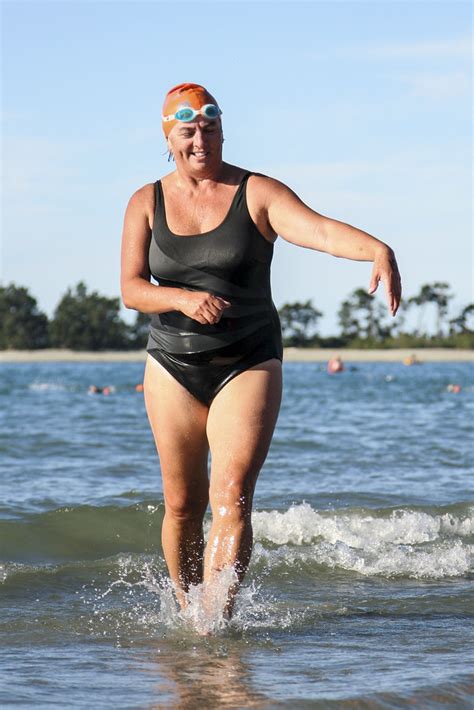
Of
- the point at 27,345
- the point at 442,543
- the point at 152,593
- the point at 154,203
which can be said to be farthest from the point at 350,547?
the point at 27,345

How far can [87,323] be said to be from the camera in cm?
12725

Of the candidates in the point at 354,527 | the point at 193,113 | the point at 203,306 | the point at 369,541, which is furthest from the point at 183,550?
the point at 354,527

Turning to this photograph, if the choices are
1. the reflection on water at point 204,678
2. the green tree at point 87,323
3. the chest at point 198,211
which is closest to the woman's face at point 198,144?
the chest at point 198,211

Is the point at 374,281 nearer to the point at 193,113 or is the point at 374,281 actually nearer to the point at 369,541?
the point at 193,113

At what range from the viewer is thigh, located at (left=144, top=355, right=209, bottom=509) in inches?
199

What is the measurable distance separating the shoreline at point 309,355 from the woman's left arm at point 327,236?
4150 inches

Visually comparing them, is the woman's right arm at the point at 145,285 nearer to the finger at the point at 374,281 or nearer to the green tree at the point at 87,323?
the finger at the point at 374,281

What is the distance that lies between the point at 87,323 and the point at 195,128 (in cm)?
12336

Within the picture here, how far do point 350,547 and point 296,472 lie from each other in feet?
15.1

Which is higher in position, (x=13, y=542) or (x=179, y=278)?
(x=179, y=278)

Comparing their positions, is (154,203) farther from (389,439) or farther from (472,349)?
(472,349)

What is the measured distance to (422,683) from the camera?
4.50 m

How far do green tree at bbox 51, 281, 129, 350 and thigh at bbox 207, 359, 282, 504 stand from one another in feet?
402

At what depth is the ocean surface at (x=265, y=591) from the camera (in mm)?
4535
